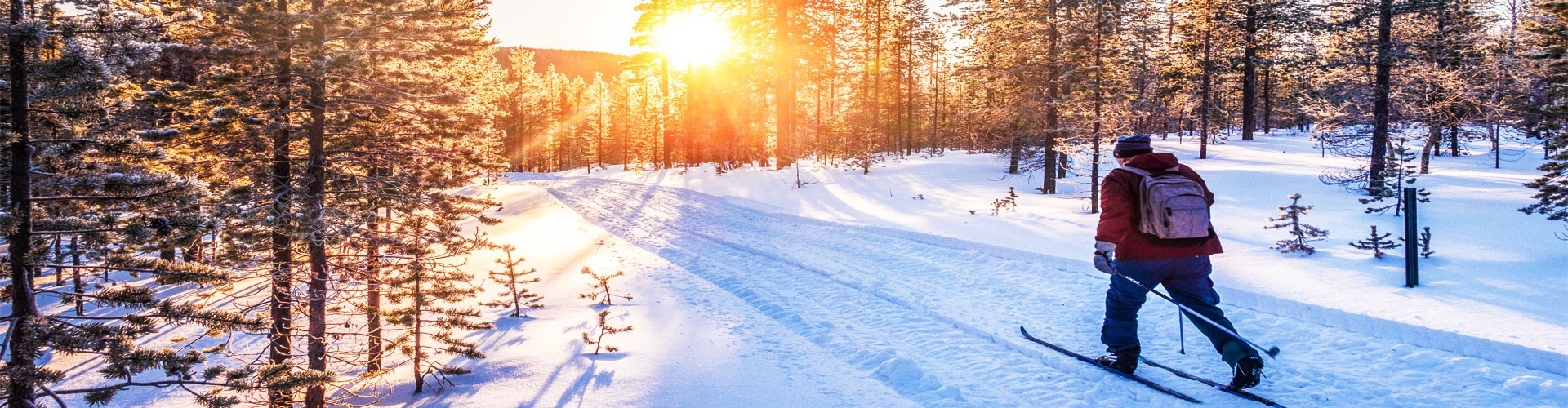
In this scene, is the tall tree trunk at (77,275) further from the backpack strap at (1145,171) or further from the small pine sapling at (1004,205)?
the small pine sapling at (1004,205)

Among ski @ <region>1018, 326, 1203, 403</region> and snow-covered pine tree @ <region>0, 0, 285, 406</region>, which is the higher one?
snow-covered pine tree @ <region>0, 0, 285, 406</region>

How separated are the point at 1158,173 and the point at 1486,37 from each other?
67.2 ft

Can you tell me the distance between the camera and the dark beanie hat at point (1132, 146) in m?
5.46

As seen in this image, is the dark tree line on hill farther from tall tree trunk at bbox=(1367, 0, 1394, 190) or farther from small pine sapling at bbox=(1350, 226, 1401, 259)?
small pine sapling at bbox=(1350, 226, 1401, 259)

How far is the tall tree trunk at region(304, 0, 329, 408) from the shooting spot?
680 centimetres

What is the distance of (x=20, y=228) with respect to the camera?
400cm

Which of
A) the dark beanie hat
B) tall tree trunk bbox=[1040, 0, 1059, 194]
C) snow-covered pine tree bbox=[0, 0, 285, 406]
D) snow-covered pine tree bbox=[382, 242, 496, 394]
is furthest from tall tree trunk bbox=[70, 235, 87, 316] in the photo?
tall tree trunk bbox=[1040, 0, 1059, 194]

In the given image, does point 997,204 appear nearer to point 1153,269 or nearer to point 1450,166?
point 1153,269

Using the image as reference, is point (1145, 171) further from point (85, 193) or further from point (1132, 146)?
point (85, 193)

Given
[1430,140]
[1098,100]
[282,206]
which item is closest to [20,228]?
[282,206]

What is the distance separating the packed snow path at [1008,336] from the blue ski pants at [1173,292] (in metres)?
0.37

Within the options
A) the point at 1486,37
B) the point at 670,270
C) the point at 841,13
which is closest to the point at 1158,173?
the point at 670,270

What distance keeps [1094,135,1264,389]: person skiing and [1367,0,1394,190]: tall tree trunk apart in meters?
14.6

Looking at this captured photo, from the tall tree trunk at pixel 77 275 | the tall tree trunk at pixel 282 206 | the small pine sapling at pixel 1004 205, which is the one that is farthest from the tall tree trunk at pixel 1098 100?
the tall tree trunk at pixel 77 275
